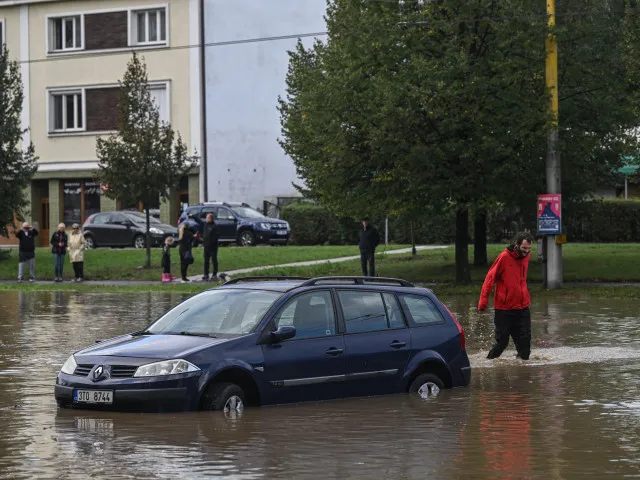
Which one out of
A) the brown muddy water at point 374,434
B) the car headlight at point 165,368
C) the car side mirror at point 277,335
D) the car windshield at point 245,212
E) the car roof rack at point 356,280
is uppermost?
the car windshield at point 245,212

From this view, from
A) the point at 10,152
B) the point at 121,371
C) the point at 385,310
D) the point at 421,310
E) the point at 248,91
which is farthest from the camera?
the point at 248,91

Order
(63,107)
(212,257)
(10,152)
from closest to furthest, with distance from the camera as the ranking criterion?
(212,257)
(10,152)
(63,107)

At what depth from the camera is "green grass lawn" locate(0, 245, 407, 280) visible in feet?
130

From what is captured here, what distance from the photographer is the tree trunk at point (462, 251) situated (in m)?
32.6

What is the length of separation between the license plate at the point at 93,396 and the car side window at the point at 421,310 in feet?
11.2

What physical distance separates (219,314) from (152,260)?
98.1ft

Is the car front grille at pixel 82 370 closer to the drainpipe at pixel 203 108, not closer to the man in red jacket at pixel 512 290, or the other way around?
the man in red jacket at pixel 512 290

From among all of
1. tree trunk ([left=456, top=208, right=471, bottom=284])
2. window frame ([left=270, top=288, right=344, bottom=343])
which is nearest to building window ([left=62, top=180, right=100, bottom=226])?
tree trunk ([left=456, top=208, right=471, bottom=284])

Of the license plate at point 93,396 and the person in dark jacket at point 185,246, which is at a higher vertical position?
the person in dark jacket at point 185,246

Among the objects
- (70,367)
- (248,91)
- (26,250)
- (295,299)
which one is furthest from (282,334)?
(248,91)

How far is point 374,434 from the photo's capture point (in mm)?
11125

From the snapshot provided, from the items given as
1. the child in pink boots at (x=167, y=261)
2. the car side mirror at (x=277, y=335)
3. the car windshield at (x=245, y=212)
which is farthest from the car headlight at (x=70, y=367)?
the car windshield at (x=245, y=212)

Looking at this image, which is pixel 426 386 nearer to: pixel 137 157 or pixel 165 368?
pixel 165 368

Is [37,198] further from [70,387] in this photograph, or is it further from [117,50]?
[70,387]
